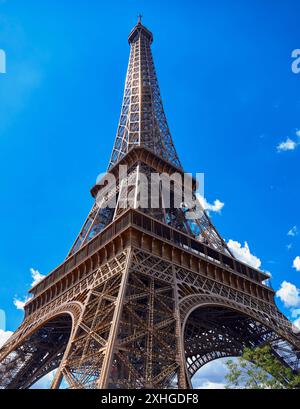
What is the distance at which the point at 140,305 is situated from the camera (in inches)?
769

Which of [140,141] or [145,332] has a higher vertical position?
[140,141]

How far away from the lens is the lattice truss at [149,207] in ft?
102

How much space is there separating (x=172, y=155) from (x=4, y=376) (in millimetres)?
23976

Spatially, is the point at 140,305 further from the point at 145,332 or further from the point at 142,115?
the point at 142,115

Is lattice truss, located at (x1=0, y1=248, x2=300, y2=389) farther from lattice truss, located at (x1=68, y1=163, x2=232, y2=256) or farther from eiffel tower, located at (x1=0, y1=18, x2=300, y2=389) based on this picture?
lattice truss, located at (x1=68, y1=163, x2=232, y2=256)

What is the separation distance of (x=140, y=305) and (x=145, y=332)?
4.96ft

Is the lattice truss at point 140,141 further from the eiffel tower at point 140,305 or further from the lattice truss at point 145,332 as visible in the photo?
the lattice truss at point 145,332

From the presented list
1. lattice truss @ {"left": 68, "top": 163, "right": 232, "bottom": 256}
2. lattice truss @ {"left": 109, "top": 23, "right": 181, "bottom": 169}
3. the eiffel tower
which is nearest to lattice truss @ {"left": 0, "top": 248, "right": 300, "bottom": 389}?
the eiffel tower

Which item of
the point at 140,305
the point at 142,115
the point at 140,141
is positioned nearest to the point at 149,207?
the point at 140,141

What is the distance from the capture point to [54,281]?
2889cm

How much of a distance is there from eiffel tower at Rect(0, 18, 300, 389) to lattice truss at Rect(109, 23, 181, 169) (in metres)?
0.55

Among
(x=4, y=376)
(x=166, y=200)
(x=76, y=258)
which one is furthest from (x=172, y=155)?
(x=4, y=376)

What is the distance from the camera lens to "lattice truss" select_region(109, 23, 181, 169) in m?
40.2

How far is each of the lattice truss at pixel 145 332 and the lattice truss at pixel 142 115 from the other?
52.5 feet
